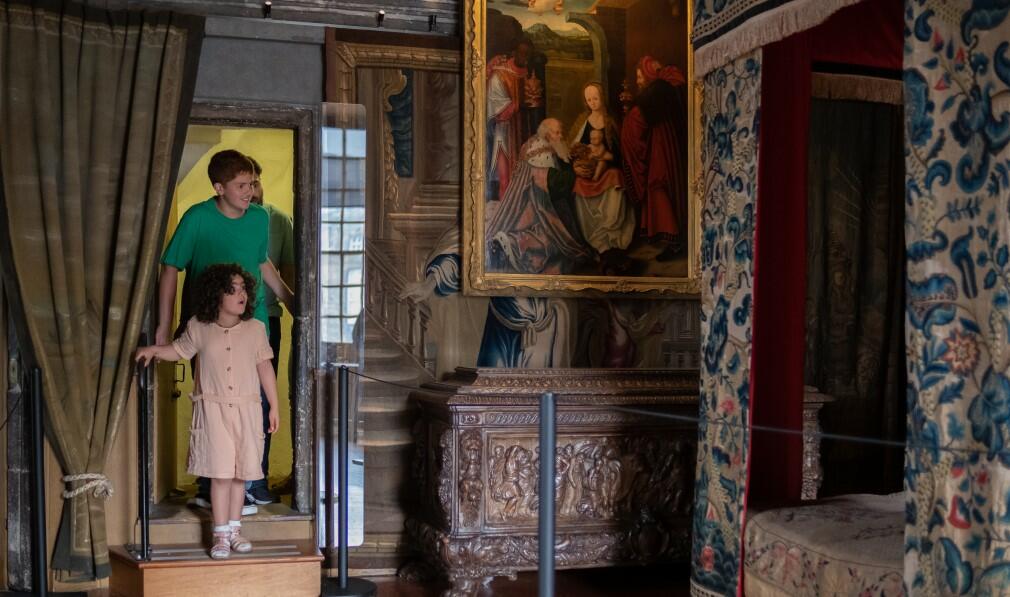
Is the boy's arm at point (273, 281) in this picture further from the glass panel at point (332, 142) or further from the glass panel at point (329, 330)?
the glass panel at point (332, 142)

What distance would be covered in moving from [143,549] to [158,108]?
7.99 feet

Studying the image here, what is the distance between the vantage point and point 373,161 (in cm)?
691

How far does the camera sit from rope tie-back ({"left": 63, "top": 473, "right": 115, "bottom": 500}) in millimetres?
6078

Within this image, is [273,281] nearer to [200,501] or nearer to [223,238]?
[223,238]

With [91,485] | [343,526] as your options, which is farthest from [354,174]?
[91,485]

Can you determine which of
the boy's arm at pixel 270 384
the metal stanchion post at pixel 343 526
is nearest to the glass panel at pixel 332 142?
the boy's arm at pixel 270 384

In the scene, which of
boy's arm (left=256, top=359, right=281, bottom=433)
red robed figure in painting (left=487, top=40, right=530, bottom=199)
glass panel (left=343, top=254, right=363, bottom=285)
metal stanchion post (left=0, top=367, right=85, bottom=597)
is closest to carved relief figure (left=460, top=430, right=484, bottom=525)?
boy's arm (left=256, top=359, right=281, bottom=433)

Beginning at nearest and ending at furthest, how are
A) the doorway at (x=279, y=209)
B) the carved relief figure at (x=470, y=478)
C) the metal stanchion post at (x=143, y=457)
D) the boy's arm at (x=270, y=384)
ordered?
the metal stanchion post at (x=143, y=457), the boy's arm at (x=270, y=384), the carved relief figure at (x=470, y=478), the doorway at (x=279, y=209)

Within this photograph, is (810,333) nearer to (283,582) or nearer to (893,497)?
(893,497)

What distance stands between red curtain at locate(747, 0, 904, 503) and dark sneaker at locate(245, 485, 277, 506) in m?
3.13

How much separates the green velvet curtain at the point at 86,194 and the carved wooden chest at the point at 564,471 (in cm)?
183

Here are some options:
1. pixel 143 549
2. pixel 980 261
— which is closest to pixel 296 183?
pixel 143 549

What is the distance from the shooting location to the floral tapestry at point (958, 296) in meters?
3.40

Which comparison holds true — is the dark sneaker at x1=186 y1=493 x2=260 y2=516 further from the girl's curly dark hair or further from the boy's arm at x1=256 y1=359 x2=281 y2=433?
the girl's curly dark hair
